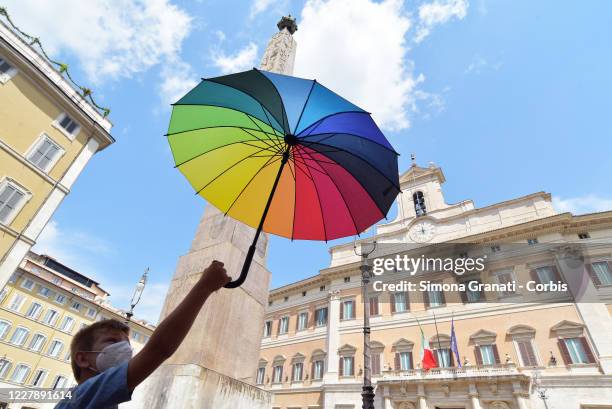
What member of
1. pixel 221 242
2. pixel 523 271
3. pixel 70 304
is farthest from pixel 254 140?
pixel 70 304

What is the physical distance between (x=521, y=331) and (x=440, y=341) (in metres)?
4.35

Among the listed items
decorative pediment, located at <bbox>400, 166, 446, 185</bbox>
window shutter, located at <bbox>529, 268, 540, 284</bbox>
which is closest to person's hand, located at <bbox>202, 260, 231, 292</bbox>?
window shutter, located at <bbox>529, 268, 540, 284</bbox>

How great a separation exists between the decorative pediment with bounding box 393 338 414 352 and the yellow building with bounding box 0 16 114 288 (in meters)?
20.8

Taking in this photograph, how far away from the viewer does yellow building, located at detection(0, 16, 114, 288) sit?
45.6 ft

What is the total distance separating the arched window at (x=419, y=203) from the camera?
25.1m

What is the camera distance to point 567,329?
16.2 m

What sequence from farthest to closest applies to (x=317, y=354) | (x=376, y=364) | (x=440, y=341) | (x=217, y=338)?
(x=317, y=354) → (x=376, y=364) → (x=440, y=341) → (x=217, y=338)

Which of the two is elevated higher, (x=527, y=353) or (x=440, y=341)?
(x=440, y=341)

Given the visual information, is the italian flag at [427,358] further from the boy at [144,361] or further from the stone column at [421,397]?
the boy at [144,361]

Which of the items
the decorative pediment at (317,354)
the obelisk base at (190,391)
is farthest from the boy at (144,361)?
the decorative pediment at (317,354)

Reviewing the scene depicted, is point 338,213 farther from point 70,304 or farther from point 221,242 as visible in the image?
point 70,304

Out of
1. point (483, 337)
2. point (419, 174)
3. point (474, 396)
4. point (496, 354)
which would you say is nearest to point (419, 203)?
point (419, 174)

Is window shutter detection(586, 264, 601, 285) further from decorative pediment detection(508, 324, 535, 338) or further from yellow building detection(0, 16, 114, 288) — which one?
yellow building detection(0, 16, 114, 288)

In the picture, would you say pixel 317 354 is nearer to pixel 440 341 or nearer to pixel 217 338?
pixel 440 341
